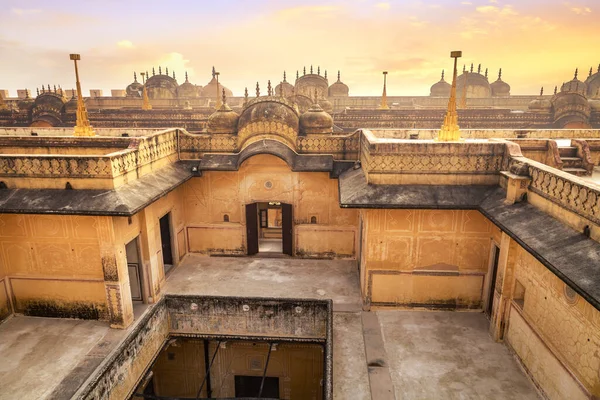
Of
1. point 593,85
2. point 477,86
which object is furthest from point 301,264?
point 593,85

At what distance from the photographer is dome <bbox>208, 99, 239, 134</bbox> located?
1379 centimetres

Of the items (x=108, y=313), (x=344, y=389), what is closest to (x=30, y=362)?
(x=108, y=313)

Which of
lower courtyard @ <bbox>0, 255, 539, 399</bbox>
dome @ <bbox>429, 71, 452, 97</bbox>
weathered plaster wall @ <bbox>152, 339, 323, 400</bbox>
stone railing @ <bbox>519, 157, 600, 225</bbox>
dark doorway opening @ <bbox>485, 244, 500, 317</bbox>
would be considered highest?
dome @ <bbox>429, 71, 452, 97</bbox>

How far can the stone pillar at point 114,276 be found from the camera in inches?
390

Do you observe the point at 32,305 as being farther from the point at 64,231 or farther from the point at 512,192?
the point at 512,192

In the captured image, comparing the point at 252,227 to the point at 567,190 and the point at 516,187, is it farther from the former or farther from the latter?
the point at 567,190

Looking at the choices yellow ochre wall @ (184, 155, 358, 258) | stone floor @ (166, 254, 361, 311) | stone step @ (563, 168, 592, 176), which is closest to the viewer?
stone step @ (563, 168, 592, 176)

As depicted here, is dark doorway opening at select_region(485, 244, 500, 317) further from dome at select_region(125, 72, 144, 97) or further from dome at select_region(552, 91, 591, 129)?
dome at select_region(125, 72, 144, 97)

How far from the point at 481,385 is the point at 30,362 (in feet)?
31.4

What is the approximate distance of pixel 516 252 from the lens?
891 centimetres

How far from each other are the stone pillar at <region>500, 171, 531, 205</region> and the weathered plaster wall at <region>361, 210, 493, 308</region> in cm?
141

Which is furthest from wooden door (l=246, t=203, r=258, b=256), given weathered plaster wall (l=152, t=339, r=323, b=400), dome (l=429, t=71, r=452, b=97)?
dome (l=429, t=71, r=452, b=97)

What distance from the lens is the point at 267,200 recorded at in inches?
542

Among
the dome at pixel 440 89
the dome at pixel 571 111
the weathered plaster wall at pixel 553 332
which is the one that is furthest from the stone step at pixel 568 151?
the dome at pixel 440 89
